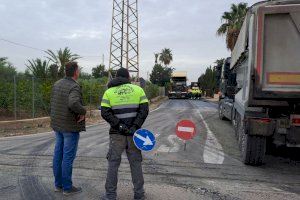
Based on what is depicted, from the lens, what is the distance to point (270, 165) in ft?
30.0

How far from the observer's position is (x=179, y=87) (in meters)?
59.3

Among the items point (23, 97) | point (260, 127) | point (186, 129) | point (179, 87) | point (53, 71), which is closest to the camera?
point (260, 127)

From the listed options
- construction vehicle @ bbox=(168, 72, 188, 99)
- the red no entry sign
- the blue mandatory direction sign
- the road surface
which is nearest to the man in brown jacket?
the road surface

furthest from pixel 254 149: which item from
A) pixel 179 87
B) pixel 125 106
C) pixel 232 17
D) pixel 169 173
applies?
pixel 179 87

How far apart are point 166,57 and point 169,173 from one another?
383 feet

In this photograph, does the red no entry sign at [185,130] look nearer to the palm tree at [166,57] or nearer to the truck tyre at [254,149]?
the truck tyre at [254,149]

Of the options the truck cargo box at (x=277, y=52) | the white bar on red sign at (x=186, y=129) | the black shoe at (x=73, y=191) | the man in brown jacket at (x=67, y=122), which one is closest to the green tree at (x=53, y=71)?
the white bar on red sign at (x=186, y=129)

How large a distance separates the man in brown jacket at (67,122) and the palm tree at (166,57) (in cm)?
11782

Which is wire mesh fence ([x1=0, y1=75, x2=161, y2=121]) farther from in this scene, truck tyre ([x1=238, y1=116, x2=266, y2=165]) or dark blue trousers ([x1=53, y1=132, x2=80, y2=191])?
dark blue trousers ([x1=53, y1=132, x2=80, y2=191])

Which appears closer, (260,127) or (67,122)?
(67,122)

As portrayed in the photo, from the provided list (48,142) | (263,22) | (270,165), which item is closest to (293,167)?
(270,165)

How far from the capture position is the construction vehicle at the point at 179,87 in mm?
59281

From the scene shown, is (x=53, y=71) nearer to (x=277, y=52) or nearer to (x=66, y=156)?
(x=277, y=52)

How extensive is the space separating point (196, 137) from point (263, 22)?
19.3ft
